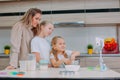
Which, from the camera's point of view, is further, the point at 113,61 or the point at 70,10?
the point at 70,10

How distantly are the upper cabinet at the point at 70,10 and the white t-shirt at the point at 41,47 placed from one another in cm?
173

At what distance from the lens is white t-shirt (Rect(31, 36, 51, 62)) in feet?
7.02

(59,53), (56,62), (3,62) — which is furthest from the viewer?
(3,62)

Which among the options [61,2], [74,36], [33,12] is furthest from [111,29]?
[33,12]

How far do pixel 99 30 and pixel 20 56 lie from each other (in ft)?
7.27

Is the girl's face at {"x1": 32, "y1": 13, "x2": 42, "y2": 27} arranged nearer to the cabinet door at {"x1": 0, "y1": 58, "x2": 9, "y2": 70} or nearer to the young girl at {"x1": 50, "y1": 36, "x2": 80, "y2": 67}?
the young girl at {"x1": 50, "y1": 36, "x2": 80, "y2": 67}

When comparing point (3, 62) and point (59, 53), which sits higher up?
point (59, 53)

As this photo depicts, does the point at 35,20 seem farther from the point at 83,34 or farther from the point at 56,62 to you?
the point at 83,34

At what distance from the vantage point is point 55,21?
393 cm

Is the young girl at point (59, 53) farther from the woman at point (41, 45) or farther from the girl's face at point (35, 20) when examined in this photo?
the girl's face at point (35, 20)

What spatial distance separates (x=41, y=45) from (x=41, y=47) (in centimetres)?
2

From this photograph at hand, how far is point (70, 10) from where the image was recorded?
396cm

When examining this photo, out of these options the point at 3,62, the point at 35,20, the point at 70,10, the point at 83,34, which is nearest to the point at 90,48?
the point at 83,34

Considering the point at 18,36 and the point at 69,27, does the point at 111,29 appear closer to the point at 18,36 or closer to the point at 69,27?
the point at 69,27
